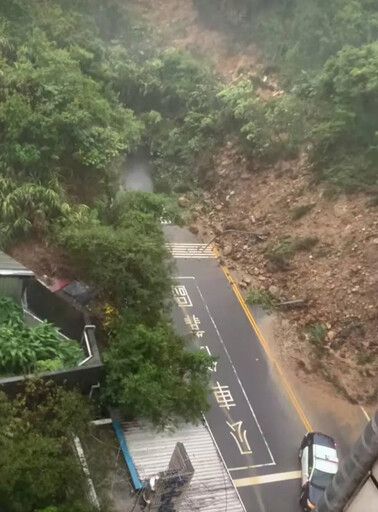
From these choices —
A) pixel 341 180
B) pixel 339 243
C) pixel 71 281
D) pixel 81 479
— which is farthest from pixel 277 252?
pixel 81 479

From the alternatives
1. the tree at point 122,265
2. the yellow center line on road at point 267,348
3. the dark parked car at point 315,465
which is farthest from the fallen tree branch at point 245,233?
the dark parked car at point 315,465

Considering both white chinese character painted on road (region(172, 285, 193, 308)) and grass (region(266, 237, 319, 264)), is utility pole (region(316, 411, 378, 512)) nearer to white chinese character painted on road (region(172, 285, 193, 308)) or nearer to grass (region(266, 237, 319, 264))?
white chinese character painted on road (region(172, 285, 193, 308))

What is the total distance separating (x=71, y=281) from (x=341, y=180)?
1024 cm

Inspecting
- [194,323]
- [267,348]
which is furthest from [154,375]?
[267,348]

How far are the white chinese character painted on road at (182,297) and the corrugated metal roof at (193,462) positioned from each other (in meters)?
5.12

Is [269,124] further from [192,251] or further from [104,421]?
[104,421]

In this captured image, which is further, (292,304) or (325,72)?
(325,72)

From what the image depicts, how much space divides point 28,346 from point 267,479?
598 cm

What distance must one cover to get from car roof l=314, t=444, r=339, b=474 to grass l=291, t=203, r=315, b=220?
27.9 feet

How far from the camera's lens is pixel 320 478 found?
39.5ft

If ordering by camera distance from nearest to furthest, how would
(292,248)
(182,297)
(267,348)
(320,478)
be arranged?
(320,478) → (267,348) → (182,297) → (292,248)

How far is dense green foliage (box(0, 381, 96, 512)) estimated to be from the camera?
8680 mm

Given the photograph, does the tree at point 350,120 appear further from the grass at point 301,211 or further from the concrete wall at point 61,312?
the concrete wall at point 61,312

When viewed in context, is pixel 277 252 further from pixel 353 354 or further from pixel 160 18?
pixel 160 18
